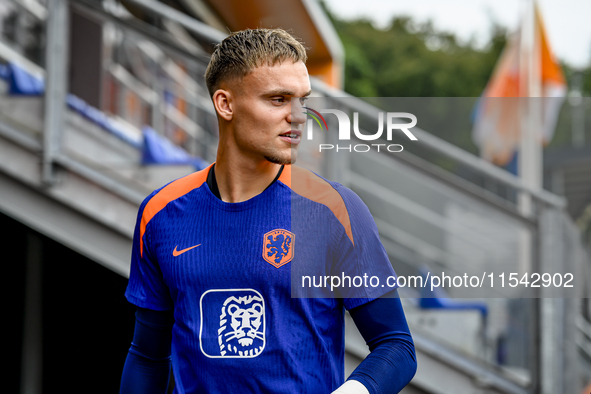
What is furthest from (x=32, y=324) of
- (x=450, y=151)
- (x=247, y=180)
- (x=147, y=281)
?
(x=247, y=180)

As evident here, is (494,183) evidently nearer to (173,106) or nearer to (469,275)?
(469,275)

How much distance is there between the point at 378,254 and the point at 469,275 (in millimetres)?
603

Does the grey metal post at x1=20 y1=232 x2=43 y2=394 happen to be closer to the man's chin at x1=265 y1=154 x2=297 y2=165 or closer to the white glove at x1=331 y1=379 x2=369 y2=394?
the man's chin at x1=265 y1=154 x2=297 y2=165

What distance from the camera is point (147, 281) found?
1.87 meters

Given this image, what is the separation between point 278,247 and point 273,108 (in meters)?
0.38

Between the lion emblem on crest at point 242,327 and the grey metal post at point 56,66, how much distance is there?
216 cm

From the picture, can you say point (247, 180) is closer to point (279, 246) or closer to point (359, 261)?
point (279, 246)

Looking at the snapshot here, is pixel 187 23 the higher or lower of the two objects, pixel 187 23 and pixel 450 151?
the higher

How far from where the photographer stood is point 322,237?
5.70 feet

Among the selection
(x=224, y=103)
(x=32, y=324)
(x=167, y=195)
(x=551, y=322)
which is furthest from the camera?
(x=32, y=324)

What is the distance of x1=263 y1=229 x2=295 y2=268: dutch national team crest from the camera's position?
1712 millimetres

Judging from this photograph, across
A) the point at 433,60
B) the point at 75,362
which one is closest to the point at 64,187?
the point at 75,362

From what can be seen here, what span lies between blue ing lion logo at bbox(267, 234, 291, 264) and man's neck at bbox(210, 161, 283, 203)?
164mm

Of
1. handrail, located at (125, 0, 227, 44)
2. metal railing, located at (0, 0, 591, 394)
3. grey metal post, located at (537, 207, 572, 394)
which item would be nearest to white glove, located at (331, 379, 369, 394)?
metal railing, located at (0, 0, 591, 394)
